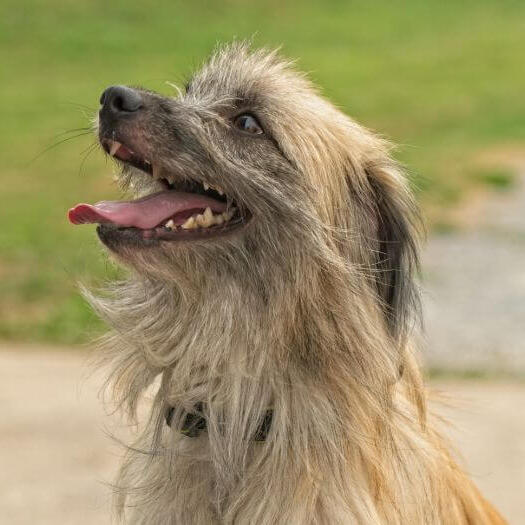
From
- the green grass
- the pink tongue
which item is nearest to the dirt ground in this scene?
the green grass

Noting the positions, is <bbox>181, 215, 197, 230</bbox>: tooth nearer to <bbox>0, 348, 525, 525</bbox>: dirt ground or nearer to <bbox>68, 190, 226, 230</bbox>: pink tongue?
<bbox>68, 190, 226, 230</bbox>: pink tongue

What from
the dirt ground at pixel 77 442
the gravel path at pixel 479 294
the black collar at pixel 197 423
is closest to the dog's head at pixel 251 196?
the black collar at pixel 197 423

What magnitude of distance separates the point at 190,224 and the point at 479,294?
6871 mm

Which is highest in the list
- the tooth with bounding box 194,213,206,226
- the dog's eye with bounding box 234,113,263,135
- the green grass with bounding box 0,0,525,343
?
the green grass with bounding box 0,0,525,343

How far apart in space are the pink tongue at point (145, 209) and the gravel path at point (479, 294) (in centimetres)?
466

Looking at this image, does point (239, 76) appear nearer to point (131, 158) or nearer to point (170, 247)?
point (131, 158)

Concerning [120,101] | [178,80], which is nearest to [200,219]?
[120,101]

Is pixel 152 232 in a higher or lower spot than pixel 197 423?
higher

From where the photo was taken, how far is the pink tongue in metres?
3.45

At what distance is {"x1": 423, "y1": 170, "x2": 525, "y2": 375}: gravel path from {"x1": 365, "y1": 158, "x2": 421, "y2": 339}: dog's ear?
4318 mm

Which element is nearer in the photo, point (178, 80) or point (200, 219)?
point (200, 219)

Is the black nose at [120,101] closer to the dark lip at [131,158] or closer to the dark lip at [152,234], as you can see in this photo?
the dark lip at [131,158]

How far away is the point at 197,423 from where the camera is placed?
3578mm

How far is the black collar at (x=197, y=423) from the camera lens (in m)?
3.52
